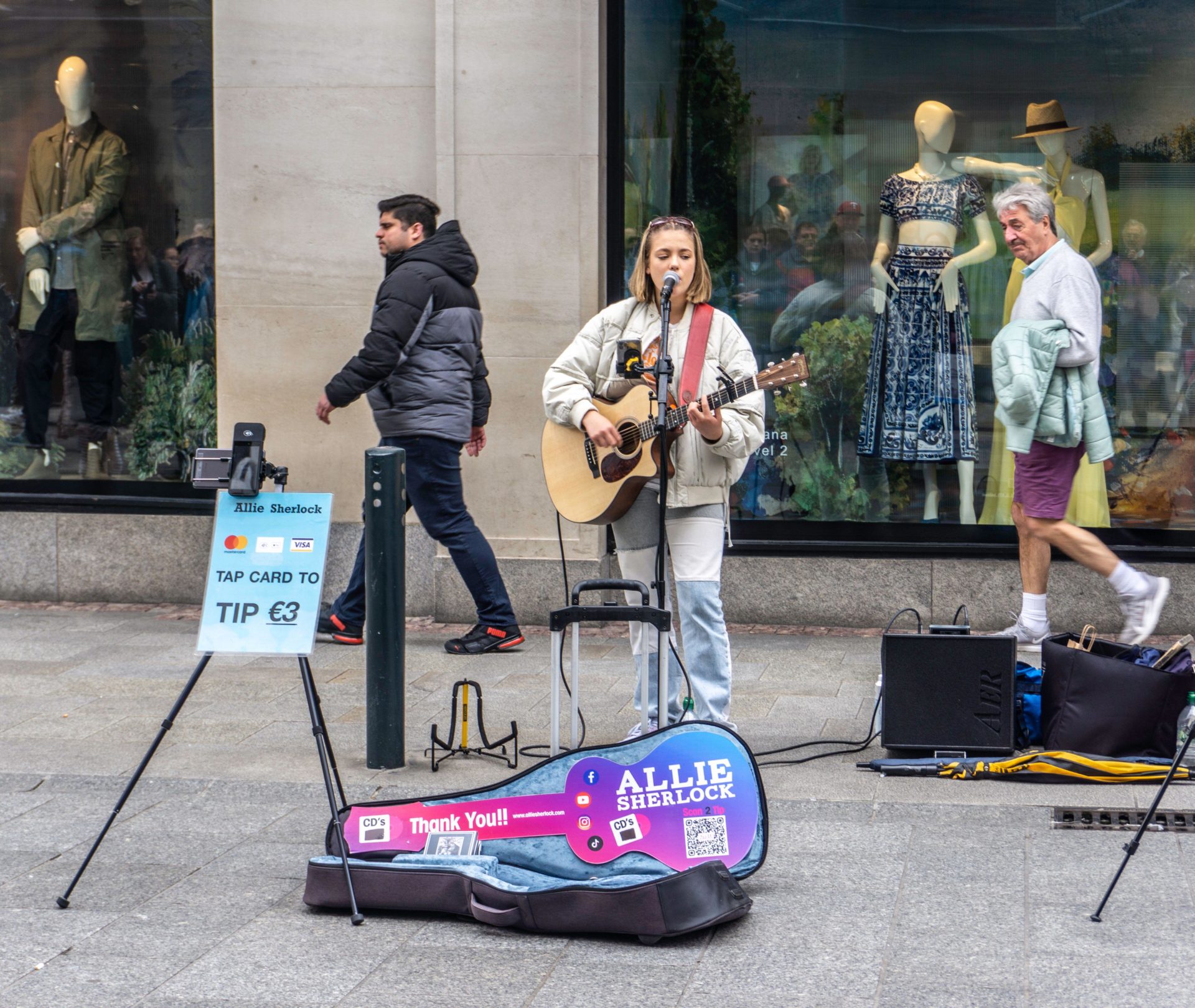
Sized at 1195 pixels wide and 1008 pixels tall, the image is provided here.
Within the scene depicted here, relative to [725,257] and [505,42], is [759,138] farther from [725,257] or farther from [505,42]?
[505,42]

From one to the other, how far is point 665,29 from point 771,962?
608 centimetres

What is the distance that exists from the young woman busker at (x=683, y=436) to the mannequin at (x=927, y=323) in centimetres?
333

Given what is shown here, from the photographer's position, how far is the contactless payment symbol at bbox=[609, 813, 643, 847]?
4.28 metres

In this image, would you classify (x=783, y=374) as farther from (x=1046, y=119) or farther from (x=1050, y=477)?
(x=1046, y=119)

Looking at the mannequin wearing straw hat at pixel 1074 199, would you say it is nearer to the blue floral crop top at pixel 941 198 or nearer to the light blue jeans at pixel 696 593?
the blue floral crop top at pixel 941 198

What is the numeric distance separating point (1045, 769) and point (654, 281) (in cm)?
218

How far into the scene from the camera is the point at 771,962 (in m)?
3.94

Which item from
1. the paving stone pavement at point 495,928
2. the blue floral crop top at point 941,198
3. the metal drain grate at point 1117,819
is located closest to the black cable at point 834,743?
the paving stone pavement at point 495,928

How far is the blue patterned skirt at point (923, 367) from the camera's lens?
885 cm

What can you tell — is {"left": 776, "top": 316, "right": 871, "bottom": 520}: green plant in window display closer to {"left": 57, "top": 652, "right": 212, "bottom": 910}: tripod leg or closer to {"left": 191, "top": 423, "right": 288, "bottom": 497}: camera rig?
{"left": 191, "top": 423, "right": 288, "bottom": 497}: camera rig

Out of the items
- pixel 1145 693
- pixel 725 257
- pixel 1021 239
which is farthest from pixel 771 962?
pixel 725 257

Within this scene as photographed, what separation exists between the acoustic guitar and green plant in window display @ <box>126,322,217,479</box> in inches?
164

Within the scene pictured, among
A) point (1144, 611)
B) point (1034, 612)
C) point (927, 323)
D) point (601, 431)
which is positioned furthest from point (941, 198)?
point (601, 431)


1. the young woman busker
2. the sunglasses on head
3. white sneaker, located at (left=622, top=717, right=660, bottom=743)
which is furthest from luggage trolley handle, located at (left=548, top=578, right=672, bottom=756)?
the sunglasses on head
